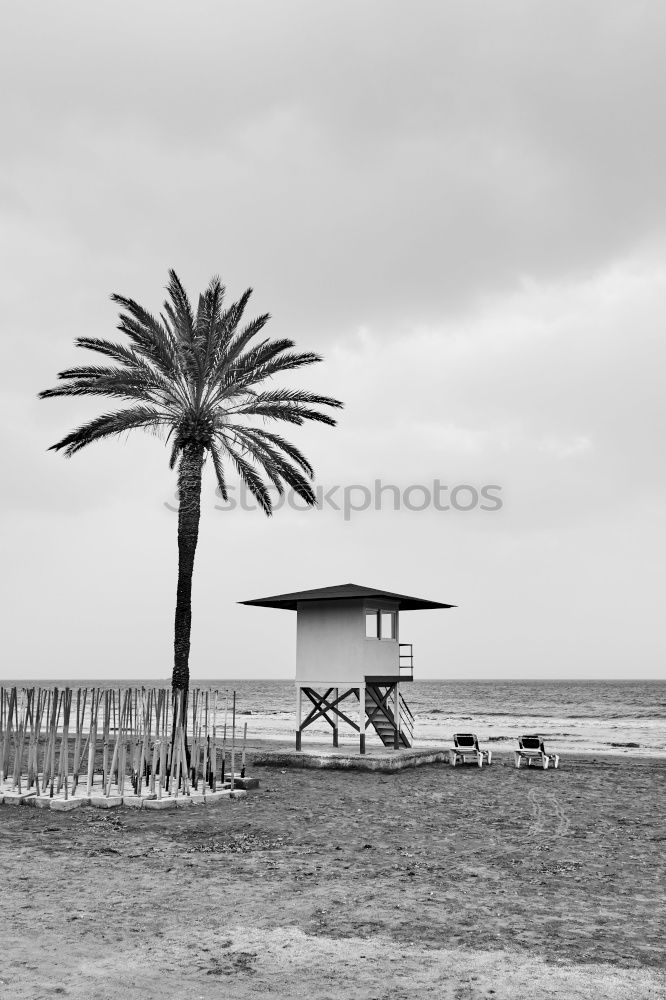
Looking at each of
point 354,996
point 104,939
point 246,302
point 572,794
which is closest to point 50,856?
point 104,939

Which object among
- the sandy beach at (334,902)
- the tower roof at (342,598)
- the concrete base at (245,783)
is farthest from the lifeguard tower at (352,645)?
the sandy beach at (334,902)

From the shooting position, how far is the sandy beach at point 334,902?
6574 mm

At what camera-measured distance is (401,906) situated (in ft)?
28.7

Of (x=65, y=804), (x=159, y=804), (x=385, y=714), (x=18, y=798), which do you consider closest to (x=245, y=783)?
(x=159, y=804)

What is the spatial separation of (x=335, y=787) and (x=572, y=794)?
17.7ft

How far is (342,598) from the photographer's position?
2369 cm

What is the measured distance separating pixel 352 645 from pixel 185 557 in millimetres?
5693

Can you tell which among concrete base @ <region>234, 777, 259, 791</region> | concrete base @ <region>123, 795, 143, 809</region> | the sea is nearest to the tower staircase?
the sea

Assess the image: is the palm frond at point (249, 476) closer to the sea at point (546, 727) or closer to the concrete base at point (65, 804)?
the sea at point (546, 727)

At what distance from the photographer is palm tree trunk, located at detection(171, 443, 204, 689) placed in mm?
21734

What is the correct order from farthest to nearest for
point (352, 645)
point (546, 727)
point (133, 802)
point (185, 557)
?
point (546, 727) → point (352, 645) → point (185, 557) → point (133, 802)

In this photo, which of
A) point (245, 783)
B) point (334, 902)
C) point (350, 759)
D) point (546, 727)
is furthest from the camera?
point (546, 727)

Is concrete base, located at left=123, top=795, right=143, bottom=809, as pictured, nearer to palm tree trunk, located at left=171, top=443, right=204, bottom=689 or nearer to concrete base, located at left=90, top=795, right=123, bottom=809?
concrete base, located at left=90, top=795, right=123, bottom=809

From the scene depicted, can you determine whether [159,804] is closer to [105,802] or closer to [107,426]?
[105,802]
